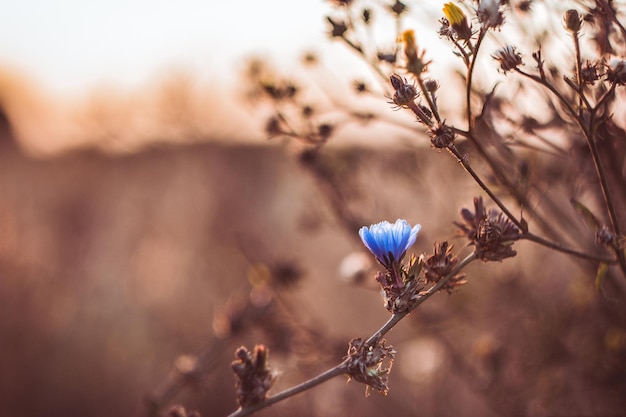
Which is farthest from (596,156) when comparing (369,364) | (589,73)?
(369,364)

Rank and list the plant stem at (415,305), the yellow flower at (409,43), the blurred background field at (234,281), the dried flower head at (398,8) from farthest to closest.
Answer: the blurred background field at (234,281)
the dried flower head at (398,8)
the yellow flower at (409,43)
the plant stem at (415,305)

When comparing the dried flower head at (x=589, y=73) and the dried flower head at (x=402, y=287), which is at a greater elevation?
the dried flower head at (x=589, y=73)

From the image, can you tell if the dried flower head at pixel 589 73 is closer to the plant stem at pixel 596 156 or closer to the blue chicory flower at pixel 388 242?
the plant stem at pixel 596 156

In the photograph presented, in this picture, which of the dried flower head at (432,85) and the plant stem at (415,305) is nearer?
the plant stem at (415,305)

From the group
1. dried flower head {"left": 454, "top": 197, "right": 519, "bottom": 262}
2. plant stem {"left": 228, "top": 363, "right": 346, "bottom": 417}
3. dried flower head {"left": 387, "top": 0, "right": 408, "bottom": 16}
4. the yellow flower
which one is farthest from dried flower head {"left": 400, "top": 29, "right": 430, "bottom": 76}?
plant stem {"left": 228, "top": 363, "right": 346, "bottom": 417}

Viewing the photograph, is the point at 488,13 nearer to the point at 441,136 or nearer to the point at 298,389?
the point at 441,136

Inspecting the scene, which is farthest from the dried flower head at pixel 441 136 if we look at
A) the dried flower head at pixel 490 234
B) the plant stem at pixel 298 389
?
the plant stem at pixel 298 389

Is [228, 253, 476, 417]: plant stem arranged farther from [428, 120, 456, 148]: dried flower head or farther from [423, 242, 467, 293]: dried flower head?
[428, 120, 456, 148]: dried flower head
